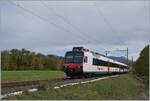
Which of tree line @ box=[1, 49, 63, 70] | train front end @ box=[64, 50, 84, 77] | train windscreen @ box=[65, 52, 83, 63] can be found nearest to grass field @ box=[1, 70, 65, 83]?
train windscreen @ box=[65, 52, 83, 63]

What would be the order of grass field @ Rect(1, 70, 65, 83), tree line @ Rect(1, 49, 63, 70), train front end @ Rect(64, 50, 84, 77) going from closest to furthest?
train front end @ Rect(64, 50, 84, 77) → grass field @ Rect(1, 70, 65, 83) → tree line @ Rect(1, 49, 63, 70)

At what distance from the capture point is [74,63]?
37.1 metres

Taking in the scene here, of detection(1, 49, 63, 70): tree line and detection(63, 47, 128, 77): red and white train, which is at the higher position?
detection(1, 49, 63, 70): tree line

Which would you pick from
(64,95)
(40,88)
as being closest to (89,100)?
(64,95)

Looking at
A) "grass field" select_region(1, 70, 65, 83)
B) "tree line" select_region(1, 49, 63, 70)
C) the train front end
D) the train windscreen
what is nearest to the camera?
the train front end

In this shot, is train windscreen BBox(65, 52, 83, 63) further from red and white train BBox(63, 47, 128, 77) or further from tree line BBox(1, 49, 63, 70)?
tree line BBox(1, 49, 63, 70)

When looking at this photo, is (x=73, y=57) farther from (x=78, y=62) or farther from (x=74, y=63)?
(x=78, y=62)

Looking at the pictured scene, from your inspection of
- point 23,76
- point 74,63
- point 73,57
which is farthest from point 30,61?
point 74,63

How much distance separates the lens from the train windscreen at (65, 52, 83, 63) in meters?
37.2

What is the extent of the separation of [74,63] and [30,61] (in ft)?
289

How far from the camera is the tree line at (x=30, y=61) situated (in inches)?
4343

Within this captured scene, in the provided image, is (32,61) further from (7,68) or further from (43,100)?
(43,100)

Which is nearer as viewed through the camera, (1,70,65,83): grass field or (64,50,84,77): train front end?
(64,50,84,77): train front end

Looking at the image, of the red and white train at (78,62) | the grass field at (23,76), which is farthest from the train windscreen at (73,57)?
the grass field at (23,76)
